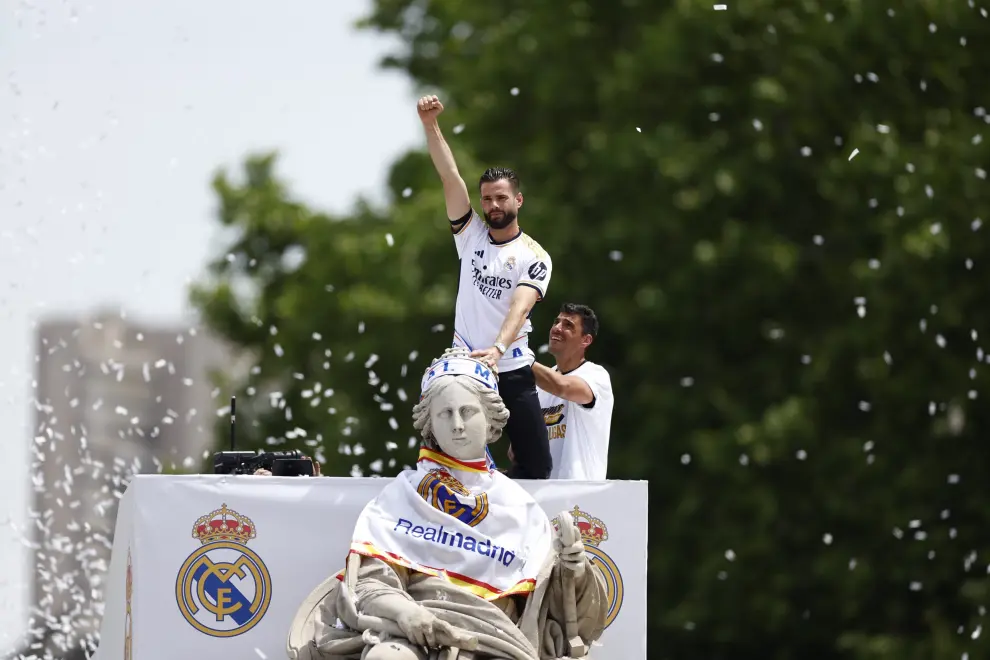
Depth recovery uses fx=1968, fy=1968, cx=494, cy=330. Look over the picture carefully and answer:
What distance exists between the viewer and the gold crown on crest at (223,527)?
908 cm

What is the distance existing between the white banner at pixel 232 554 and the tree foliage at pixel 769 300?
35.9 ft

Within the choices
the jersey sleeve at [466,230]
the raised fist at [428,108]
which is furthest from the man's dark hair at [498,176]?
the raised fist at [428,108]

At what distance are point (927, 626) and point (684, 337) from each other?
3.87m

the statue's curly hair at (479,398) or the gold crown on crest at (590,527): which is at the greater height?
the statue's curly hair at (479,398)

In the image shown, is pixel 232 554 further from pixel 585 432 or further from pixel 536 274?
pixel 585 432

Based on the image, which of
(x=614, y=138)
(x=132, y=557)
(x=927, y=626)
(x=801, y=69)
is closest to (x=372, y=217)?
(x=614, y=138)

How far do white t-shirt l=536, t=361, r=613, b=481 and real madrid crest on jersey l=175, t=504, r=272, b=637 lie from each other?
2.02 metres

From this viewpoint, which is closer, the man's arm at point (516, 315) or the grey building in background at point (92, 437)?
the man's arm at point (516, 315)

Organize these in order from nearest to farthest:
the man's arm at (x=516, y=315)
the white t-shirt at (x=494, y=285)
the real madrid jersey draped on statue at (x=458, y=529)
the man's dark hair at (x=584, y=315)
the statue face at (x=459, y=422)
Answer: the real madrid jersey draped on statue at (x=458, y=529) < the statue face at (x=459, y=422) < the man's arm at (x=516, y=315) < the white t-shirt at (x=494, y=285) < the man's dark hair at (x=584, y=315)

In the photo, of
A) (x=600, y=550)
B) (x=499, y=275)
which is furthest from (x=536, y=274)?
(x=600, y=550)

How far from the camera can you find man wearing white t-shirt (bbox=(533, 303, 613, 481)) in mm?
10438

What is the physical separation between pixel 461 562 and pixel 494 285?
176cm

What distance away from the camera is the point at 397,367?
22.6 metres

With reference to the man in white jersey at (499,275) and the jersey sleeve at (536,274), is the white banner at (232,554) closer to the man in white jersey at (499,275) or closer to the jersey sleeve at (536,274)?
the man in white jersey at (499,275)
